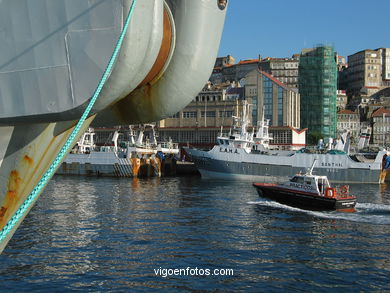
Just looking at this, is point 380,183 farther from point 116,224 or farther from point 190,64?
point 190,64

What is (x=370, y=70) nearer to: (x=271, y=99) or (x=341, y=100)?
(x=341, y=100)

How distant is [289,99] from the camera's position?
9900 cm

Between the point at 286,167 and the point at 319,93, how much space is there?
54931 mm

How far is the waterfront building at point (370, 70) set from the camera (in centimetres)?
13612

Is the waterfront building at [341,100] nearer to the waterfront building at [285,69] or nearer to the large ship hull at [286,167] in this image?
the waterfront building at [285,69]

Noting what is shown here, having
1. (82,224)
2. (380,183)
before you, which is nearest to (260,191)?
(82,224)

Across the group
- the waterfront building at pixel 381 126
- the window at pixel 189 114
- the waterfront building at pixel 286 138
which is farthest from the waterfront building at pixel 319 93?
the window at pixel 189 114

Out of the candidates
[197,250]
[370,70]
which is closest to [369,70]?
[370,70]

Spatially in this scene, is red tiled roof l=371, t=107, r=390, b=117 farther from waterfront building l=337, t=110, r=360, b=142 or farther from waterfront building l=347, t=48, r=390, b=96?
waterfront building l=347, t=48, r=390, b=96

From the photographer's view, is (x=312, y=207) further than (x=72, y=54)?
Yes

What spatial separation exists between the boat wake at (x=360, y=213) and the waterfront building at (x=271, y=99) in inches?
2675

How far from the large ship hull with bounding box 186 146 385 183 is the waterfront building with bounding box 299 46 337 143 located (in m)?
49.2

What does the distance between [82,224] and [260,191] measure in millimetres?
14264

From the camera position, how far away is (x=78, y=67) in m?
4.46
